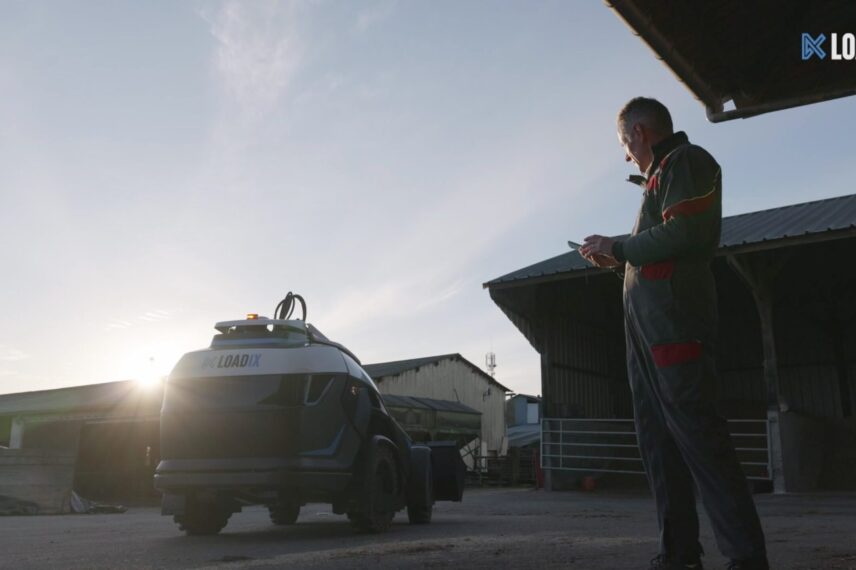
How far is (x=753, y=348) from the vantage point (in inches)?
872

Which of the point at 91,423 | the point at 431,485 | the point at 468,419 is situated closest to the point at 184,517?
the point at 431,485

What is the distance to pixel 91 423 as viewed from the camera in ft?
85.4

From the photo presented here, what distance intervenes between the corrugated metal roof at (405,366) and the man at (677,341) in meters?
30.4

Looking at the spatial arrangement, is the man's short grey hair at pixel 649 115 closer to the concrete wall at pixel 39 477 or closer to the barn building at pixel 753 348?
the barn building at pixel 753 348

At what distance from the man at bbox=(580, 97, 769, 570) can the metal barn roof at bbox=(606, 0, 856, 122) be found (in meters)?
0.34

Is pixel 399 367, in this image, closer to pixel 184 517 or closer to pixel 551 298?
pixel 551 298

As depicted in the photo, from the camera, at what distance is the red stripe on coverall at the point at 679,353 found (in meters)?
2.63

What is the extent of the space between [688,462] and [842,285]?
20646 mm

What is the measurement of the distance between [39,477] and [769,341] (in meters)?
14.9

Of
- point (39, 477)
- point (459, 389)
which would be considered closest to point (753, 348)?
point (39, 477)

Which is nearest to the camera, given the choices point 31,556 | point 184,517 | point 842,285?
point 31,556

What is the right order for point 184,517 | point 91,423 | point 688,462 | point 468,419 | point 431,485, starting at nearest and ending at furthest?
point 688,462
point 184,517
point 431,485
point 91,423
point 468,419

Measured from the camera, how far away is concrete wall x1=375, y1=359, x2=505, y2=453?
35562 millimetres

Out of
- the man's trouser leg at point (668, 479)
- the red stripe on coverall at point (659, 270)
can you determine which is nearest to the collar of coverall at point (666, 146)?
the red stripe on coverall at point (659, 270)
